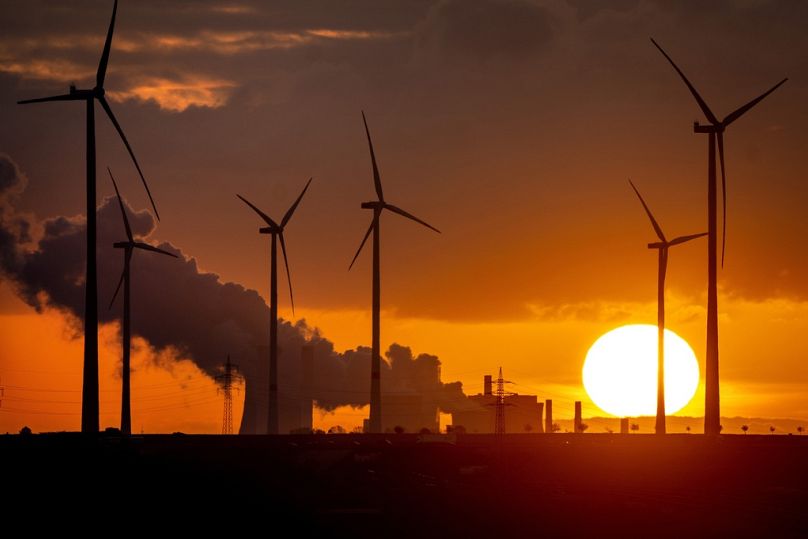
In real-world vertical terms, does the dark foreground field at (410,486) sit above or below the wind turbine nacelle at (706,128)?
below

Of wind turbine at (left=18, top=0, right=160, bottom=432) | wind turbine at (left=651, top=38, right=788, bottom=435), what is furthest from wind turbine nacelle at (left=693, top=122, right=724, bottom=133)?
wind turbine at (left=18, top=0, right=160, bottom=432)

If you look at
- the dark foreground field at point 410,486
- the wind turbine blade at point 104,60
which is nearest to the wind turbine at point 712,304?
the dark foreground field at point 410,486

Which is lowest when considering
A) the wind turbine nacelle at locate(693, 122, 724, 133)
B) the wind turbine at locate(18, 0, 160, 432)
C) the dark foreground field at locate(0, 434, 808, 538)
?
the dark foreground field at locate(0, 434, 808, 538)

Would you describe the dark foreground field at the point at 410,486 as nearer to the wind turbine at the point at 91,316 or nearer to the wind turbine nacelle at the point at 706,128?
the wind turbine at the point at 91,316

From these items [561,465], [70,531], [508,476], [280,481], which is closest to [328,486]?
[280,481]

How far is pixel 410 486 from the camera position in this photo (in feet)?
435

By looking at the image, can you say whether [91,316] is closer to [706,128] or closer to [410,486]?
[410,486]

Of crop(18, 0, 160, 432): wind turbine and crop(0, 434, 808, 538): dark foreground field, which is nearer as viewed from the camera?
crop(0, 434, 808, 538): dark foreground field

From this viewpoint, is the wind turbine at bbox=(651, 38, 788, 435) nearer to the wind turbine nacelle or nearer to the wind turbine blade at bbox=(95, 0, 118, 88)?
the wind turbine nacelle

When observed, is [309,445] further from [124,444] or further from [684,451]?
[684,451]

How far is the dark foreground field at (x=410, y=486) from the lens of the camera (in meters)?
102

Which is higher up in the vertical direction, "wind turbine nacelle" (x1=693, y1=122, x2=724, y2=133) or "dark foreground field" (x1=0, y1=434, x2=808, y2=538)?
"wind turbine nacelle" (x1=693, y1=122, x2=724, y2=133)

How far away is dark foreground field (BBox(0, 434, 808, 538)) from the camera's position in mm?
101812

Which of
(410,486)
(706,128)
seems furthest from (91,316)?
(706,128)
